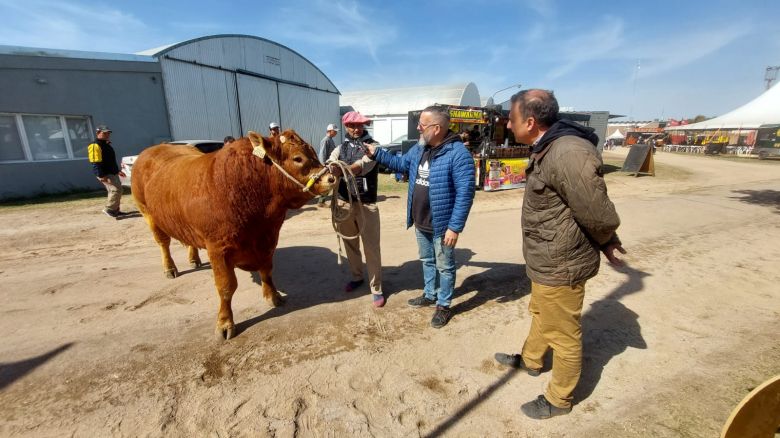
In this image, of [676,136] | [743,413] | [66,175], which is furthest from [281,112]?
[676,136]

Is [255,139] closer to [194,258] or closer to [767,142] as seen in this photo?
[194,258]

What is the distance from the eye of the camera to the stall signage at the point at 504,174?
1147 cm

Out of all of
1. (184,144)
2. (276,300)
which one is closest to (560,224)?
(276,300)

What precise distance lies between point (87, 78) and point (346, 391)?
1410 centimetres

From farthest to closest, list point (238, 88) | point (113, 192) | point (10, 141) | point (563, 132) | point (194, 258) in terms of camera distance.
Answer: point (238, 88) → point (10, 141) → point (113, 192) → point (194, 258) → point (563, 132)

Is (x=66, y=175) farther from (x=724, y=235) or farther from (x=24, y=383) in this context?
(x=724, y=235)

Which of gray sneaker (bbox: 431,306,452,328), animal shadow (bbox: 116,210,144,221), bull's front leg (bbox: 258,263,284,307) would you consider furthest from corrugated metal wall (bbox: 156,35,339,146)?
gray sneaker (bbox: 431,306,452,328)

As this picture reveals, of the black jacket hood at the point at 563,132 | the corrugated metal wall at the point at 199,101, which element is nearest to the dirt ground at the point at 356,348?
the black jacket hood at the point at 563,132

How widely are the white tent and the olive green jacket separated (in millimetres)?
41298

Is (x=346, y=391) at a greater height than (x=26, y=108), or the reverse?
(x=26, y=108)

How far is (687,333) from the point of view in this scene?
3342 millimetres

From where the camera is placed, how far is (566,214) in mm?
2117

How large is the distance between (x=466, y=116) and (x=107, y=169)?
34.2 ft

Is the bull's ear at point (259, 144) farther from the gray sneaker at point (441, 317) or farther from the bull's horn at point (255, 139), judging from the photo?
the gray sneaker at point (441, 317)
